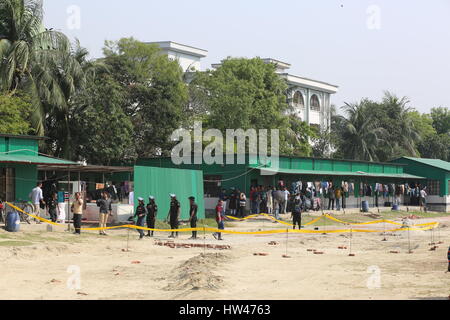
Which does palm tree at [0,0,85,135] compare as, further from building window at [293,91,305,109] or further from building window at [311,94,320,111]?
building window at [311,94,320,111]

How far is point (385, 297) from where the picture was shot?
47.2ft

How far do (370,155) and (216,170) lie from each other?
34199mm

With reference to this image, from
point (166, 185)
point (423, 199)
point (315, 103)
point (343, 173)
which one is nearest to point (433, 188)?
point (423, 199)

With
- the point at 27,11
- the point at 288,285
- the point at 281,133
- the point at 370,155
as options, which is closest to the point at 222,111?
the point at 281,133

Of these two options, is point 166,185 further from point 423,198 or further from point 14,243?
point 423,198

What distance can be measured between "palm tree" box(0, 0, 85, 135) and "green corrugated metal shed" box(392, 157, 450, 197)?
100 feet

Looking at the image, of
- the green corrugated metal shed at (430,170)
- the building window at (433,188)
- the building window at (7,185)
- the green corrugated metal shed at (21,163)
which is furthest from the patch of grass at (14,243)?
the building window at (433,188)

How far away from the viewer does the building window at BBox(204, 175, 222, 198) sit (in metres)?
41.2

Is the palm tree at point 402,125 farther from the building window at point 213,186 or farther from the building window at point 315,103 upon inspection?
the building window at point 213,186

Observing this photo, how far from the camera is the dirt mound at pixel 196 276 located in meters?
15.4

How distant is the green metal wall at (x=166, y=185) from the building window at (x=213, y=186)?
14.1 feet

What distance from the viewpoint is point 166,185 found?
1320 inches

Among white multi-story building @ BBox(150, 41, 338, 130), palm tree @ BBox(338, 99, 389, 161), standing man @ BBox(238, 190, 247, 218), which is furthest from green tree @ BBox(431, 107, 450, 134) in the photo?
standing man @ BBox(238, 190, 247, 218)

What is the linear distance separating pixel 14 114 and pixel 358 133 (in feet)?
134
